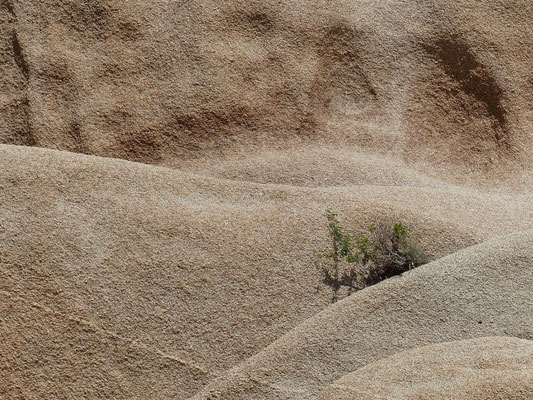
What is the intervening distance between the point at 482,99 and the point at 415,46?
63 cm

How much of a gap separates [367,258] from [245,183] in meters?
0.95

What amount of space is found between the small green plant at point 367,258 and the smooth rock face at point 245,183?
10 centimetres

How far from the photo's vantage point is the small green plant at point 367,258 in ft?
15.8

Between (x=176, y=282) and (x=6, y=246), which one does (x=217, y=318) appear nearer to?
(x=176, y=282)

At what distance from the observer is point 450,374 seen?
3.79 metres

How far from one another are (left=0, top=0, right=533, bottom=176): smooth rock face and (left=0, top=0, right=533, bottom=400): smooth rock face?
0.01m

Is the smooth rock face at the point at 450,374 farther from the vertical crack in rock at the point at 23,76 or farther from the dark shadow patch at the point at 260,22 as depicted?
the dark shadow patch at the point at 260,22

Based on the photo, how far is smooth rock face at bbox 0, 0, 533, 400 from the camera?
4422mm

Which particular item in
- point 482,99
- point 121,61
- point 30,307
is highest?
point 121,61

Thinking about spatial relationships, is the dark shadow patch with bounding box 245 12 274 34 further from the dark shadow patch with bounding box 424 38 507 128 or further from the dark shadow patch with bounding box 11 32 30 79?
the dark shadow patch with bounding box 11 32 30 79

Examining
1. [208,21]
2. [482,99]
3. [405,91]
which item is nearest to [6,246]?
[208,21]

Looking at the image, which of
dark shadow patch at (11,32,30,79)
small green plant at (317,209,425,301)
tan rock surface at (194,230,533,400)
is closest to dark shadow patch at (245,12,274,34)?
dark shadow patch at (11,32,30,79)

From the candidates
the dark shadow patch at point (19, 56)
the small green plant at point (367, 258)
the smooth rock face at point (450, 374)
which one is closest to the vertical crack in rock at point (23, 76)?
the dark shadow patch at point (19, 56)

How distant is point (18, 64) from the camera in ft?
20.8
